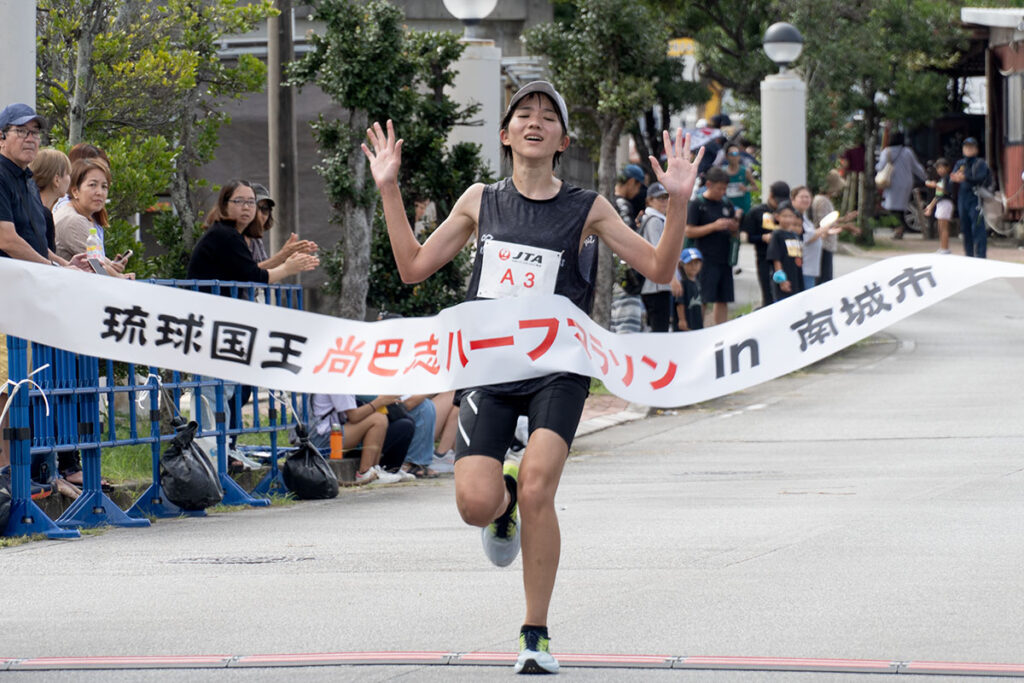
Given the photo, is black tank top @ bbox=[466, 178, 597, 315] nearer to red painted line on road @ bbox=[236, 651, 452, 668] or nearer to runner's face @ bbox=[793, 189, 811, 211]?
red painted line on road @ bbox=[236, 651, 452, 668]

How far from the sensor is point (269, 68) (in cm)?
1769

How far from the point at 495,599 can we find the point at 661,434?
8.59m

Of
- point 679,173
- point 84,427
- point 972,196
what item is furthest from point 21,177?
point 972,196

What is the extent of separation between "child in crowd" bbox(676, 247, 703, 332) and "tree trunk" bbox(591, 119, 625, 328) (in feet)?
3.22

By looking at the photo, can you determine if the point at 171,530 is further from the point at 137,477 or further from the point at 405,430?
the point at 405,430

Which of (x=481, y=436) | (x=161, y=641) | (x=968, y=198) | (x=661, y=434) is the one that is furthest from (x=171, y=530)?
(x=968, y=198)

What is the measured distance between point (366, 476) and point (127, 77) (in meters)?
3.45

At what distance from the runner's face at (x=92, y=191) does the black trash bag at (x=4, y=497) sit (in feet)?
5.67

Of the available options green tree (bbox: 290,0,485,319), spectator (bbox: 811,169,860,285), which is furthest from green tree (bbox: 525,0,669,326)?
green tree (bbox: 290,0,485,319)

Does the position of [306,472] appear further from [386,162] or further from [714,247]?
[714,247]

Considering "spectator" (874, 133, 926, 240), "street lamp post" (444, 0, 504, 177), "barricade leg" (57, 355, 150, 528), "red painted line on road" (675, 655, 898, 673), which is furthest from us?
"spectator" (874, 133, 926, 240)

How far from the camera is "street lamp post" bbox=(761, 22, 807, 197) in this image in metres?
24.8

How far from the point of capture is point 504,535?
6.88 m

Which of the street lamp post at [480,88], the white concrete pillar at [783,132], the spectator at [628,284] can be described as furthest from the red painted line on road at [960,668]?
the white concrete pillar at [783,132]
